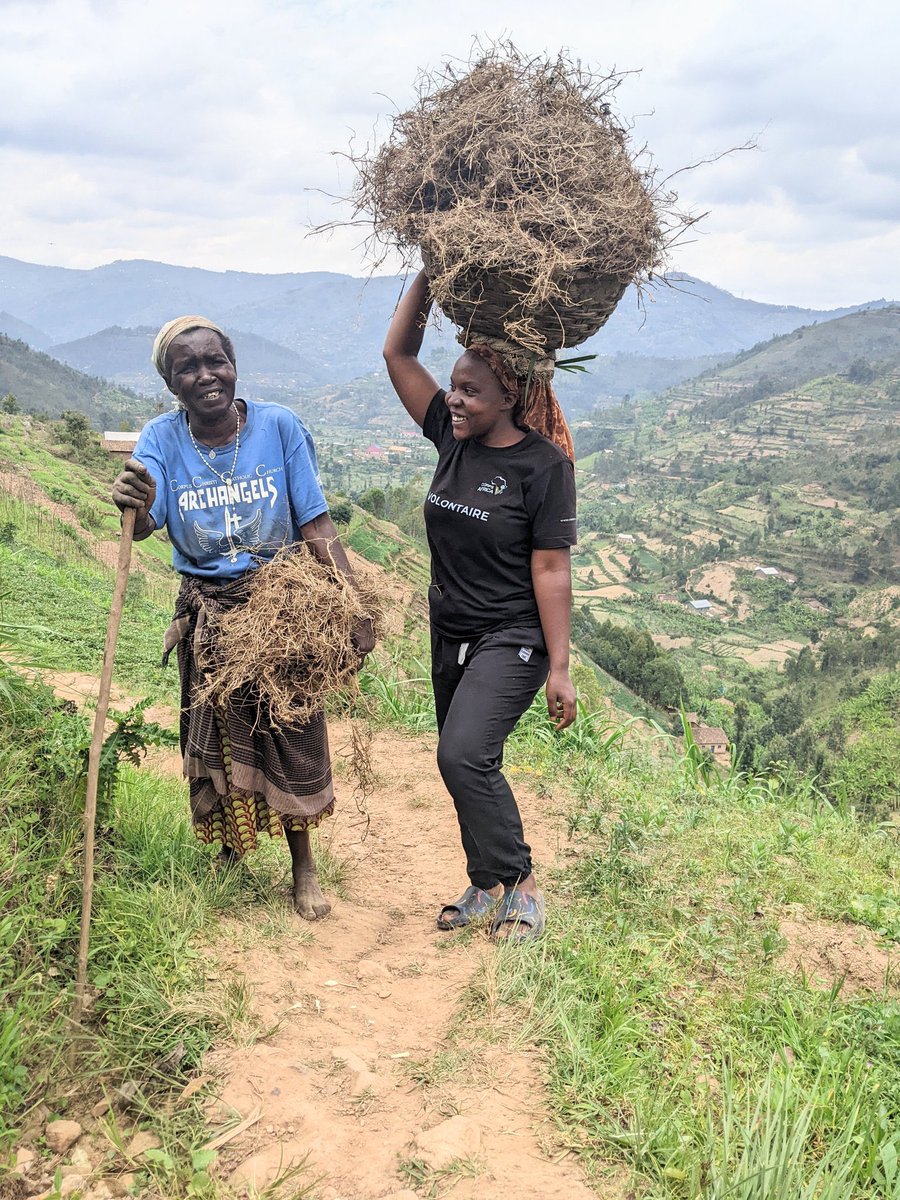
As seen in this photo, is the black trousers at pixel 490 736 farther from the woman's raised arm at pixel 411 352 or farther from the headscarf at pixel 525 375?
the woman's raised arm at pixel 411 352

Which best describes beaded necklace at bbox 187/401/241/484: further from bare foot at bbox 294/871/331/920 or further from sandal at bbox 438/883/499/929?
sandal at bbox 438/883/499/929

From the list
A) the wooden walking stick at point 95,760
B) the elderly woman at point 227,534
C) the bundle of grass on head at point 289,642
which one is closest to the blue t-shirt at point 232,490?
the elderly woman at point 227,534

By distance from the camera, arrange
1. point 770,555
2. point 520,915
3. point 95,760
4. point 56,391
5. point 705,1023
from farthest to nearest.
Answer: point 770,555
point 56,391
point 520,915
point 705,1023
point 95,760

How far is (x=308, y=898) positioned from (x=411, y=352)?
198cm

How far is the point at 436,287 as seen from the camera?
2639 mm

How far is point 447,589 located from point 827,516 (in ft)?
277

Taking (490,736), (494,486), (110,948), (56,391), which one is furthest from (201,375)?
(56,391)

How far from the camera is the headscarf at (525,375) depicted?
2.73 m

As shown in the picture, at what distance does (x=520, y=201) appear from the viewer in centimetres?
258

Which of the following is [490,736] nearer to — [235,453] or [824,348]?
[235,453]

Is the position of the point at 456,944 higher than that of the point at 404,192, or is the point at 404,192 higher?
the point at 404,192

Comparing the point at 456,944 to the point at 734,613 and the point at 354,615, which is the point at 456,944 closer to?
the point at 354,615

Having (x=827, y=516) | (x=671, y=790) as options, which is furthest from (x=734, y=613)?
(x=671, y=790)

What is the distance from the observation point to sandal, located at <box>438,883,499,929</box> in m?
3.13
